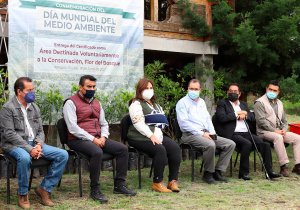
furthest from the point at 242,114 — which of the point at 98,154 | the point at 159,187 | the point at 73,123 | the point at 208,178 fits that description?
the point at 73,123

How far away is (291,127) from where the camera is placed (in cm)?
842

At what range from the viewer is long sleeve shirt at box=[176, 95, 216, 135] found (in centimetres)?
655

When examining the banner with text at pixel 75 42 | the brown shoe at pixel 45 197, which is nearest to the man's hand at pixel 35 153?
the brown shoe at pixel 45 197

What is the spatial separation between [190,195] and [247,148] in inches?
58.2

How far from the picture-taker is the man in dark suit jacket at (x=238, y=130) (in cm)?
677

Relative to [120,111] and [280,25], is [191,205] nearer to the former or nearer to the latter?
[120,111]

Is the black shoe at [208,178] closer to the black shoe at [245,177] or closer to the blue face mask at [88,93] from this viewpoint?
the black shoe at [245,177]

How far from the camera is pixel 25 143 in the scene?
5.09m

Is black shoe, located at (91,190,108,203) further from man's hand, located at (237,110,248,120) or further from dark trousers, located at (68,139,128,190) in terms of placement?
man's hand, located at (237,110,248,120)

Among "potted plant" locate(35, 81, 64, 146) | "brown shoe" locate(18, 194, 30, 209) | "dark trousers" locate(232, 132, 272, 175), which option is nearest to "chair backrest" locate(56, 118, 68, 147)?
"brown shoe" locate(18, 194, 30, 209)

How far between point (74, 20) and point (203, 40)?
319 cm

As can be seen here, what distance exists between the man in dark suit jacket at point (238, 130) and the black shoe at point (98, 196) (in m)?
2.32

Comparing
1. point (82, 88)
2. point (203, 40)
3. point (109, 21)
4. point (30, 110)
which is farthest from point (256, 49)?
point (30, 110)

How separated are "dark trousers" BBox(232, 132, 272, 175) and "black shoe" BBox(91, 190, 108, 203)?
235 centimetres
